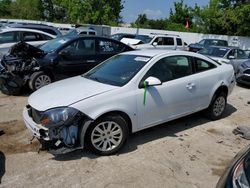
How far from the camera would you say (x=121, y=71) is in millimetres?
5156

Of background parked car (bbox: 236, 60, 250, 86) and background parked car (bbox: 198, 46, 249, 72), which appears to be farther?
background parked car (bbox: 198, 46, 249, 72)

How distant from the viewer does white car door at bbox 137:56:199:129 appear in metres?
4.88

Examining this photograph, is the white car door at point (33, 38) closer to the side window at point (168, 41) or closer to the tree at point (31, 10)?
the side window at point (168, 41)

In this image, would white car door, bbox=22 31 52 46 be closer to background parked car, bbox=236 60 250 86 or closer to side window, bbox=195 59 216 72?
side window, bbox=195 59 216 72

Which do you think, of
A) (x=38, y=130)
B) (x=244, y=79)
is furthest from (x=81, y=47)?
(x=244, y=79)

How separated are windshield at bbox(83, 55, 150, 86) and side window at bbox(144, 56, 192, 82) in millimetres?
212

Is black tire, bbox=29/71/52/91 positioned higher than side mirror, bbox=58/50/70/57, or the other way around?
side mirror, bbox=58/50/70/57

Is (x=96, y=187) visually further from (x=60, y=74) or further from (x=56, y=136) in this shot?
(x=60, y=74)

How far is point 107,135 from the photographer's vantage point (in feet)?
14.7

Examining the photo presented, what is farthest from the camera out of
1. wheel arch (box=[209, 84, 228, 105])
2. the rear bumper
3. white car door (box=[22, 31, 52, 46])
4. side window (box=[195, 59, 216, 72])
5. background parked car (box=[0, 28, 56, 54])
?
white car door (box=[22, 31, 52, 46])

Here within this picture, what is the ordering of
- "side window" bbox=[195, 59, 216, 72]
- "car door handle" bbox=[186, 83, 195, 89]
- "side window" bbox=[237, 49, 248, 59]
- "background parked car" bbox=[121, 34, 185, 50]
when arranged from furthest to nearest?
1. "background parked car" bbox=[121, 34, 185, 50]
2. "side window" bbox=[237, 49, 248, 59]
3. "side window" bbox=[195, 59, 216, 72]
4. "car door handle" bbox=[186, 83, 195, 89]

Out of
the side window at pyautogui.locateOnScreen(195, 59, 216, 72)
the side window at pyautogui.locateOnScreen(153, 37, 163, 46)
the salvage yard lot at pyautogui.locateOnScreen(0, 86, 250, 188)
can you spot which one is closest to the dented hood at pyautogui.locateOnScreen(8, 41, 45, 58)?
the salvage yard lot at pyautogui.locateOnScreen(0, 86, 250, 188)

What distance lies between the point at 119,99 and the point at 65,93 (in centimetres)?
82

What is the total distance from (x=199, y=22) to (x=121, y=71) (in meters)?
29.7
